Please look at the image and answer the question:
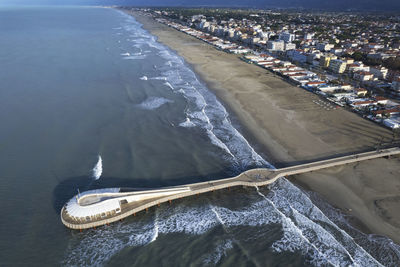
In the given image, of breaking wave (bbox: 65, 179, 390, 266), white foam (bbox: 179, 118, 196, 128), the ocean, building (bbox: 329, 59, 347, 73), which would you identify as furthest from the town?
white foam (bbox: 179, 118, 196, 128)

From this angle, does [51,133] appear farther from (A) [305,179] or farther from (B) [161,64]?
(B) [161,64]

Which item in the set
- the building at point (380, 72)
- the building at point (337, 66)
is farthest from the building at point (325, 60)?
the building at point (380, 72)

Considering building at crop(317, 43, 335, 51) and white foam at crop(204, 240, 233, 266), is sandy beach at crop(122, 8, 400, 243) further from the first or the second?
building at crop(317, 43, 335, 51)

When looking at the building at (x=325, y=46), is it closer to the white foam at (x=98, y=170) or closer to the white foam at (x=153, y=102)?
the white foam at (x=153, y=102)

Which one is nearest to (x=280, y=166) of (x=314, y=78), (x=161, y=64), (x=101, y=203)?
(x=101, y=203)

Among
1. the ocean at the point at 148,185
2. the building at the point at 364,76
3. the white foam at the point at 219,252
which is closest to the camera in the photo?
the white foam at the point at 219,252

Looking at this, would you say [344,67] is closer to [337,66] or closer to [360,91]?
[337,66]
